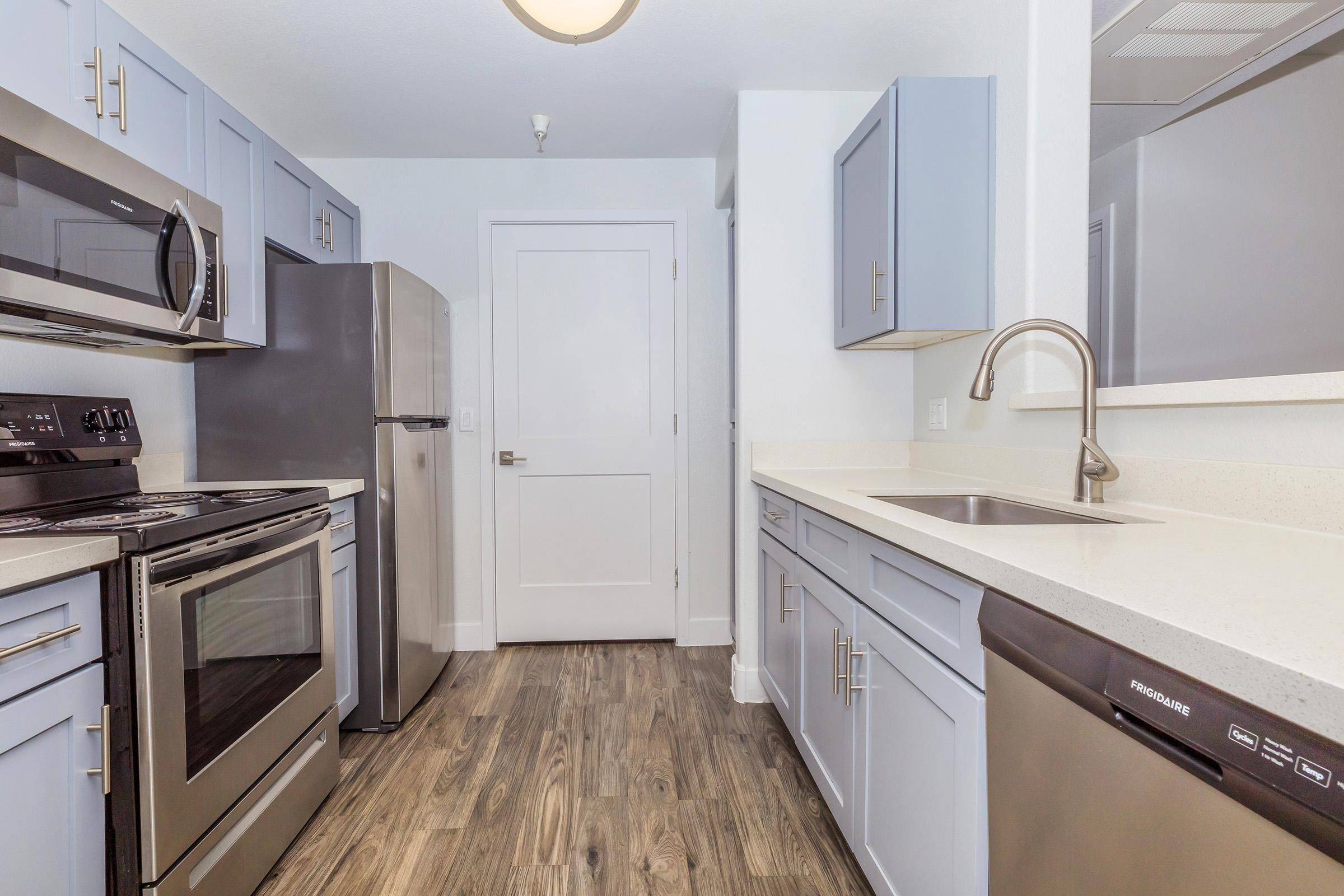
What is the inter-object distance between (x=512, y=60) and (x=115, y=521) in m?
1.83

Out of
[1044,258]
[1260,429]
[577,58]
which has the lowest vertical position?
[1260,429]

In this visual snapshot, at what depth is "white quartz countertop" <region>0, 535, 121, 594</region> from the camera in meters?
0.95

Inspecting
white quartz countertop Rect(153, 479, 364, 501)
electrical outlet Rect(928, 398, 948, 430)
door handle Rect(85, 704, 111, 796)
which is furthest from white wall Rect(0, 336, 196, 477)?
electrical outlet Rect(928, 398, 948, 430)

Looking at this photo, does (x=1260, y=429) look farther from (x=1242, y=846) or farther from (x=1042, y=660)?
(x=1242, y=846)

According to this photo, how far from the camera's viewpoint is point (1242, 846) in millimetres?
→ 483

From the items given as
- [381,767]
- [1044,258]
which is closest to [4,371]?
[381,767]

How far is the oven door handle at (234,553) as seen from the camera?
1.22 m

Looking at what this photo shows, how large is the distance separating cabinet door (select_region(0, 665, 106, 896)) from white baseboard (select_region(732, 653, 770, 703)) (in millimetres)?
1879

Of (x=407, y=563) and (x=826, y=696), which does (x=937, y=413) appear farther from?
(x=407, y=563)

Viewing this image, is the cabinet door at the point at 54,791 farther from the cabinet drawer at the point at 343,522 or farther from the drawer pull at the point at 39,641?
the cabinet drawer at the point at 343,522

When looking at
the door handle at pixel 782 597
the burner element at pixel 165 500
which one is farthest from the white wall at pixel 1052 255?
the burner element at pixel 165 500

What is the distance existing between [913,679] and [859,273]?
58.3 inches

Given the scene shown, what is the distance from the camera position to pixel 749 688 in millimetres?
2502

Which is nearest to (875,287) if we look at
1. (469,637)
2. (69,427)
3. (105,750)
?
(105,750)
